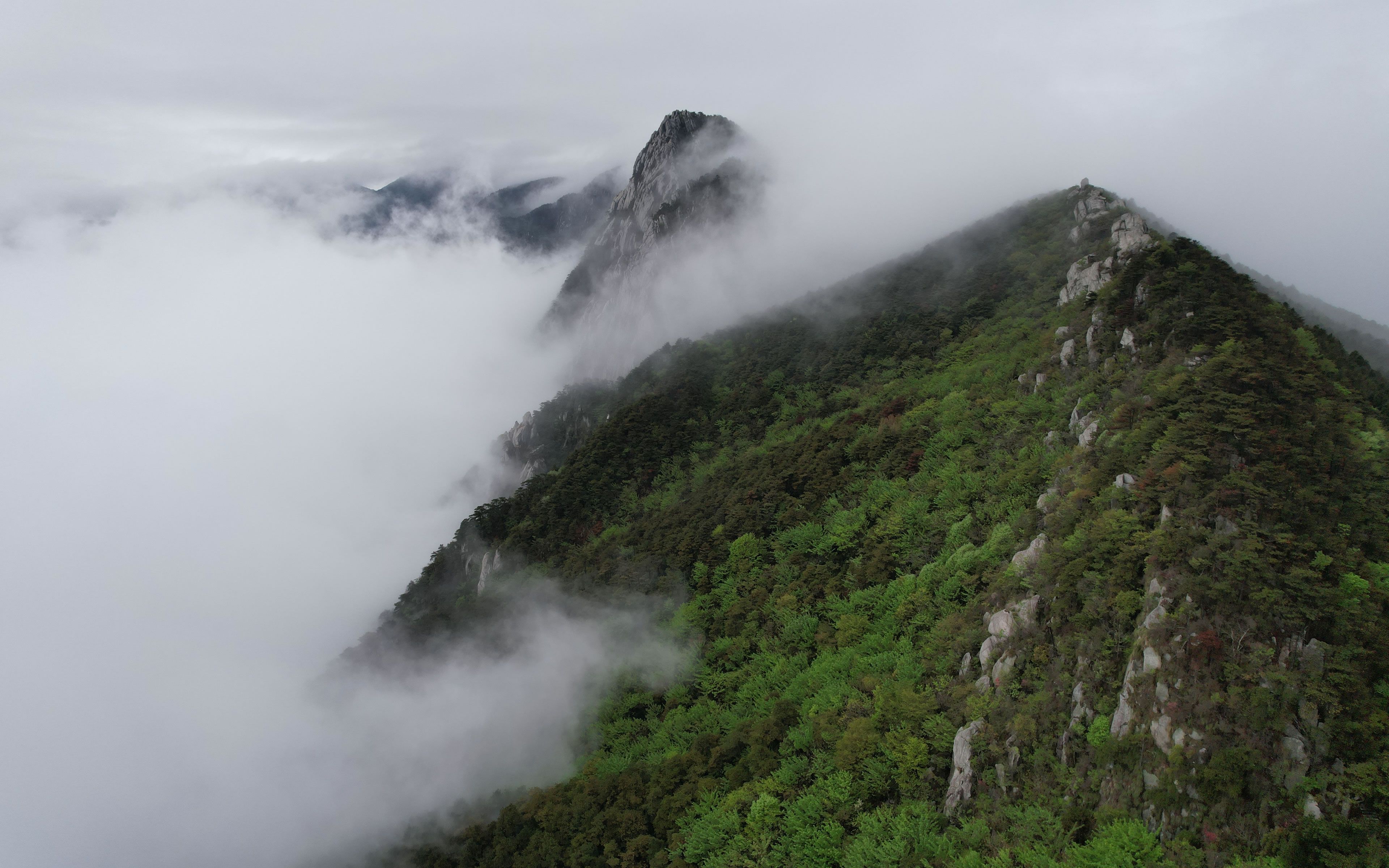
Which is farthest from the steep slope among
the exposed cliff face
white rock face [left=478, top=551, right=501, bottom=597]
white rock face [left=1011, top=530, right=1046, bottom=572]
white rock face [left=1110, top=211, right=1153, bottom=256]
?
the exposed cliff face

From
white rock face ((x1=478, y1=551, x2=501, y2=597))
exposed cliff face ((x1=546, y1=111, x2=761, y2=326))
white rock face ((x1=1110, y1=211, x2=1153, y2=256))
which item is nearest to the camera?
white rock face ((x1=1110, y1=211, x2=1153, y2=256))

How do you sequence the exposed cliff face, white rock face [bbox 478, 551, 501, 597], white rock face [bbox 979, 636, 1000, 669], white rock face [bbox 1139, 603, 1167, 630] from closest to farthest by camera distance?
1. white rock face [bbox 1139, 603, 1167, 630]
2. white rock face [bbox 979, 636, 1000, 669]
3. white rock face [bbox 478, 551, 501, 597]
4. the exposed cliff face

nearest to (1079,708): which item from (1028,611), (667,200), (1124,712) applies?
(1124,712)

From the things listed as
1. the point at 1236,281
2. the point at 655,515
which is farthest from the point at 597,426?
the point at 1236,281

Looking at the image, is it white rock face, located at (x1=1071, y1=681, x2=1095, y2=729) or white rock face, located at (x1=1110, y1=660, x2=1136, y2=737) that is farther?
white rock face, located at (x1=1071, y1=681, x2=1095, y2=729)

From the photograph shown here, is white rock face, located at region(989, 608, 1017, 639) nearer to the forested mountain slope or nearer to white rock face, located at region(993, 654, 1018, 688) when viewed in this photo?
the forested mountain slope

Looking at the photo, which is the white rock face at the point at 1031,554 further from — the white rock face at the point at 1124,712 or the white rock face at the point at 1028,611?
the white rock face at the point at 1124,712

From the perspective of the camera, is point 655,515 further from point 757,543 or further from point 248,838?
point 248,838
